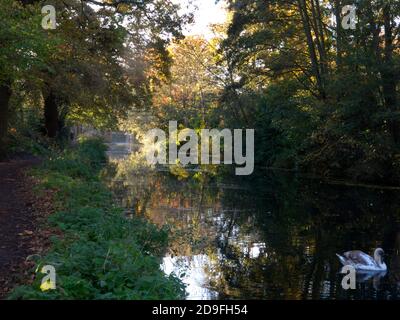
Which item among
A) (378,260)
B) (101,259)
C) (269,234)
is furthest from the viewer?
(269,234)

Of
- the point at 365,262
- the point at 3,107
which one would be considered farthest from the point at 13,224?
the point at 3,107

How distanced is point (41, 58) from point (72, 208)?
4.78 metres

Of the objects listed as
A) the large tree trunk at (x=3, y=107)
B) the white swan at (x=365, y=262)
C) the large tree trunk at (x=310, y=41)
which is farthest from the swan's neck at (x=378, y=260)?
the large tree trunk at (x=310, y=41)

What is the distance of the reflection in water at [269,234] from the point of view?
919cm

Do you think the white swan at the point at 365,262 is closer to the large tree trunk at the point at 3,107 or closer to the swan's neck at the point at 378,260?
the swan's neck at the point at 378,260

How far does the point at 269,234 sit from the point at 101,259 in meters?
7.19

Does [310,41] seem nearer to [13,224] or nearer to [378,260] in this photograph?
[378,260]

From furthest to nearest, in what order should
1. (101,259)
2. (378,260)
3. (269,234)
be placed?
Result: (269,234) < (378,260) < (101,259)

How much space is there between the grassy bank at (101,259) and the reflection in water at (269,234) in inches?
31.6

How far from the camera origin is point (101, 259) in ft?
24.1

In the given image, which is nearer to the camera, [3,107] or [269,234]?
[269,234]

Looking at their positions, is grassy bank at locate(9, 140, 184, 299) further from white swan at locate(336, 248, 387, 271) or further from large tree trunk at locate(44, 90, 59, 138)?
large tree trunk at locate(44, 90, 59, 138)

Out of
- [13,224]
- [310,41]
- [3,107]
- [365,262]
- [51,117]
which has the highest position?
[310,41]

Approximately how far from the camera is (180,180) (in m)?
28.4
